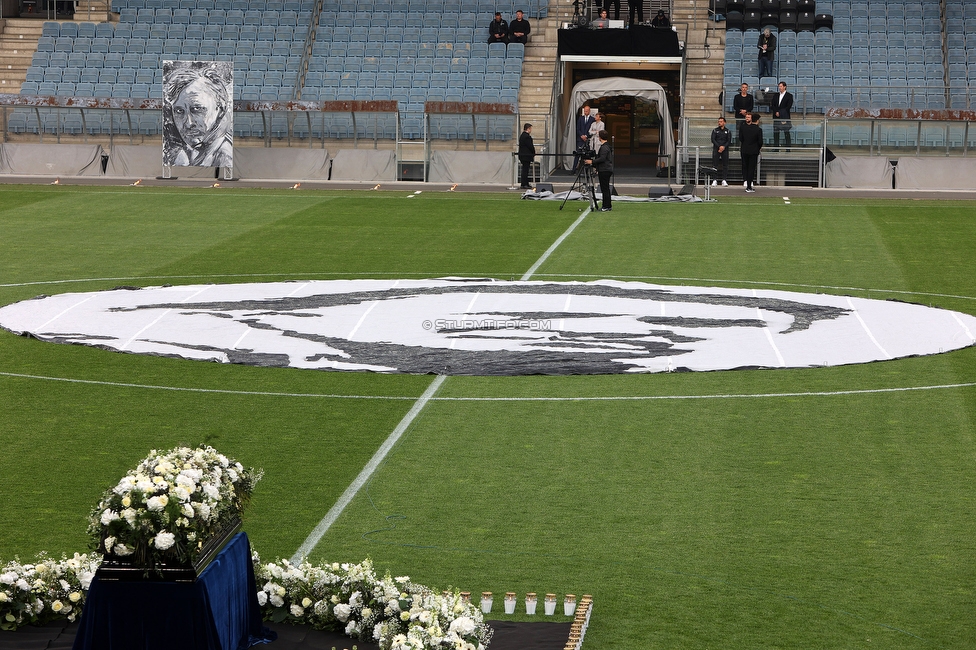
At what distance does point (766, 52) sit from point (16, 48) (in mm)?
27033

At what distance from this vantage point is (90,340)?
1578 centimetres

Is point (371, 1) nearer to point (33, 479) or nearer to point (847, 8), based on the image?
point (847, 8)

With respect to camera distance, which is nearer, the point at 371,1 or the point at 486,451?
the point at 486,451

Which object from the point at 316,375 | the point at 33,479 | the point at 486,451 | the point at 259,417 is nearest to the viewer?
the point at 33,479

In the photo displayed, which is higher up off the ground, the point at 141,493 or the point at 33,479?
the point at 141,493

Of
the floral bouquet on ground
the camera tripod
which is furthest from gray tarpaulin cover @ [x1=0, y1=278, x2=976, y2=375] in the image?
the camera tripod

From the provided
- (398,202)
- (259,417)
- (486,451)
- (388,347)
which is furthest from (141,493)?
(398,202)

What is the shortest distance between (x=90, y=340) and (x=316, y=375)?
329 centimetres

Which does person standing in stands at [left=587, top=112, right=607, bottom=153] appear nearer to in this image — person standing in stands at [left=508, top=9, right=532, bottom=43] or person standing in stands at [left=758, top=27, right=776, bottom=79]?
person standing in stands at [left=758, top=27, right=776, bottom=79]

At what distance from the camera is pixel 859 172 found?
38.6 metres

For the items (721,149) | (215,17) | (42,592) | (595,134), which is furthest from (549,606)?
(215,17)

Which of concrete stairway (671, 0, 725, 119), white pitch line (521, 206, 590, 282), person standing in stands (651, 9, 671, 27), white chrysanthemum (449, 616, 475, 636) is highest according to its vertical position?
person standing in stands (651, 9, 671, 27)

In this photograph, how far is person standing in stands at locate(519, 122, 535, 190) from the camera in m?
37.7

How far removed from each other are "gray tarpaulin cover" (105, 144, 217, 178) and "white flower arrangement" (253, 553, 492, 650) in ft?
112
